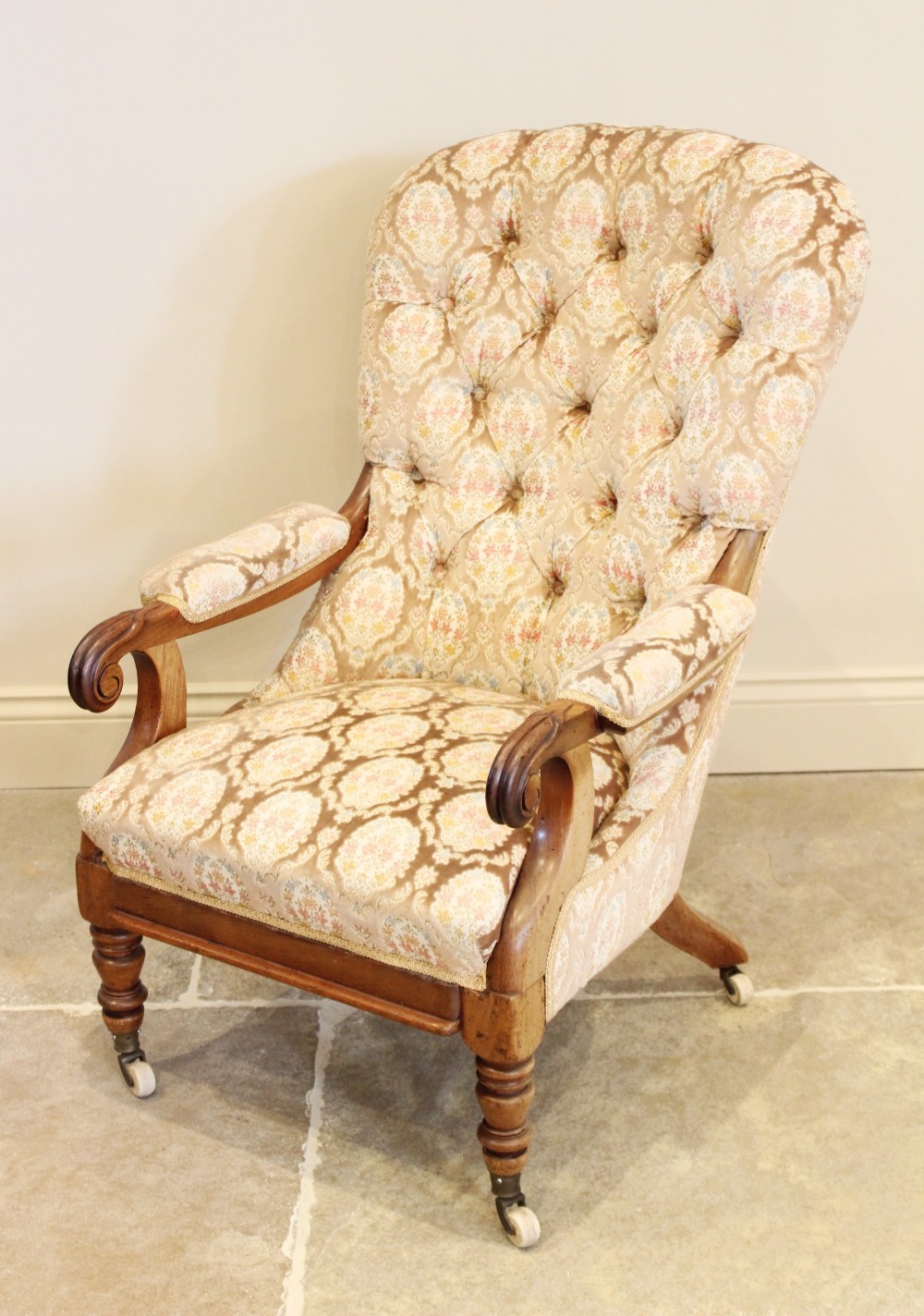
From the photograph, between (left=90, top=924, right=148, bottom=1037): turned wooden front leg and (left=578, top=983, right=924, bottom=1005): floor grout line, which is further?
(left=578, top=983, right=924, bottom=1005): floor grout line

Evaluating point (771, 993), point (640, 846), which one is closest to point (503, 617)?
point (640, 846)

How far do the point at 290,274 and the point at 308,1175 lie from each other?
4.63 feet

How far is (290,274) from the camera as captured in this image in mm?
2240

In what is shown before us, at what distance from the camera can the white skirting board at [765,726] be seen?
248cm

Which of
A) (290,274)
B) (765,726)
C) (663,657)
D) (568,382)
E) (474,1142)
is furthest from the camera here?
(765,726)

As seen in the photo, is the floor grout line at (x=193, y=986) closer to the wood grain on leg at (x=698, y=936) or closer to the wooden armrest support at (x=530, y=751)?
the wood grain on leg at (x=698, y=936)

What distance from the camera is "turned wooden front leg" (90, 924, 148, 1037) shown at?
1.64 meters

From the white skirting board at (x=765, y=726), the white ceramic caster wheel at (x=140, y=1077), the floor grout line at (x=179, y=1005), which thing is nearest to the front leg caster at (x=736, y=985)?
the floor grout line at (x=179, y=1005)

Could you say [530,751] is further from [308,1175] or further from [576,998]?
[576,998]

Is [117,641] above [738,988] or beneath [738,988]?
above

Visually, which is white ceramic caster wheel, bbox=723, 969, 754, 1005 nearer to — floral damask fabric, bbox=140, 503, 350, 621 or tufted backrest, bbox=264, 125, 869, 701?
tufted backrest, bbox=264, 125, 869, 701

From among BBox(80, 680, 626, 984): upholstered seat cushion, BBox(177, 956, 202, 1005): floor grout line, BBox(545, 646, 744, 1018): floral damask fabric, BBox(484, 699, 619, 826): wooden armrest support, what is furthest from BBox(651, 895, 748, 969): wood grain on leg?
BBox(177, 956, 202, 1005): floor grout line

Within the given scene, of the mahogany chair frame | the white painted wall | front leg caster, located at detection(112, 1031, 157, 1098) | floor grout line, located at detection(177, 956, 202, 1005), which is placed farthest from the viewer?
the white painted wall

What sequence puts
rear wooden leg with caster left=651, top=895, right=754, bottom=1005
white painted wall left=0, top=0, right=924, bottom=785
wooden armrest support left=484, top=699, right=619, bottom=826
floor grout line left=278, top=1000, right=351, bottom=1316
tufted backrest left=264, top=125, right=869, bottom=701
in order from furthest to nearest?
white painted wall left=0, top=0, right=924, bottom=785
rear wooden leg with caster left=651, top=895, right=754, bottom=1005
tufted backrest left=264, top=125, right=869, bottom=701
floor grout line left=278, top=1000, right=351, bottom=1316
wooden armrest support left=484, top=699, right=619, bottom=826
